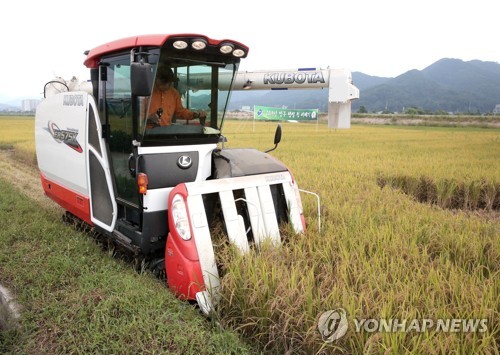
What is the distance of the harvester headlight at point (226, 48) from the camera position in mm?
3407

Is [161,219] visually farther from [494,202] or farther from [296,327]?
[494,202]

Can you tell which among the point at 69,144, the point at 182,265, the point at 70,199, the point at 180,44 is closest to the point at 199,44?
the point at 180,44

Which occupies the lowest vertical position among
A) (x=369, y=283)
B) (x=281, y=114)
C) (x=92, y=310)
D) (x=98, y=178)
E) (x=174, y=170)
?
(x=92, y=310)

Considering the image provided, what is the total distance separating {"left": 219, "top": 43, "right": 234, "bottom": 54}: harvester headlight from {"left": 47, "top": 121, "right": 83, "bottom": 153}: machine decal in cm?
207

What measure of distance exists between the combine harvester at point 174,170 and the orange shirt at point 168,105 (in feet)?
0.20

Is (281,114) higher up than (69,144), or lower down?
higher up

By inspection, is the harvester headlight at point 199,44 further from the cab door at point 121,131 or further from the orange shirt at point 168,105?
the cab door at point 121,131

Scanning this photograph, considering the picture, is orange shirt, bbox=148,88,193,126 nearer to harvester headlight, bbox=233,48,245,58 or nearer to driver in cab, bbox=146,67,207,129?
driver in cab, bbox=146,67,207,129

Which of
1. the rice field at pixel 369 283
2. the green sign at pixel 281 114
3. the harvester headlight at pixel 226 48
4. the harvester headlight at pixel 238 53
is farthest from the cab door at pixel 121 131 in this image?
the green sign at pixel 281 114

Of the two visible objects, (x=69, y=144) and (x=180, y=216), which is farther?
(x=69, y=144)

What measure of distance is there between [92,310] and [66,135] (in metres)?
2.61

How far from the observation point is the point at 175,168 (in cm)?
362

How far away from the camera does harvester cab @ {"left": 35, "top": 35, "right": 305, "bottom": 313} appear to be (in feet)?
10.3

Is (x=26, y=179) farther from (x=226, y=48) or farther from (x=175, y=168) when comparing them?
(x=226, y=48)
